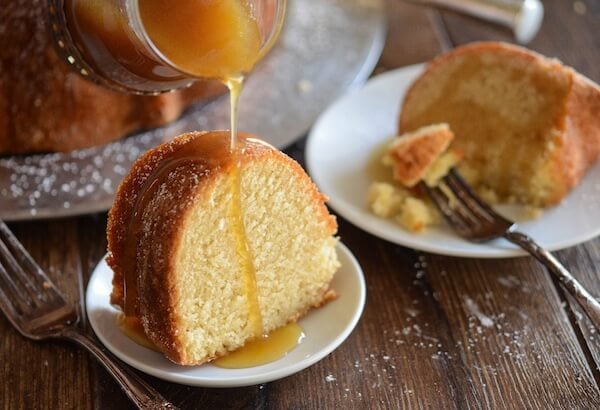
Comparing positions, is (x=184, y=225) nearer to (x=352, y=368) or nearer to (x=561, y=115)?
(x=352, y=368)

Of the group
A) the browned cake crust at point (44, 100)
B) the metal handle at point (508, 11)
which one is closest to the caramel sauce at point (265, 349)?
the browned cake crust at point (44, 100)

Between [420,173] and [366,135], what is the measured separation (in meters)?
0.28

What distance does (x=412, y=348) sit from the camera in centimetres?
146

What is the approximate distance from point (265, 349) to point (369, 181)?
60 cm

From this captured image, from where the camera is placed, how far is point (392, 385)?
138cm

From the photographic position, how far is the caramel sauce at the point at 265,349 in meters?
1.34

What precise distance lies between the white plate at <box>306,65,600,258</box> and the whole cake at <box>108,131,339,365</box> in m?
0.31

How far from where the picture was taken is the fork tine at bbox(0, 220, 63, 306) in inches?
58.5

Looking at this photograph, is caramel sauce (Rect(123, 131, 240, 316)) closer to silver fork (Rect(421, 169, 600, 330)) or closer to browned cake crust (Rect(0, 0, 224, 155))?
Result: silver fork (Rect(421, 169, 600, 330))

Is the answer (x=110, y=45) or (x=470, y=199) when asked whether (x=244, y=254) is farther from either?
(x=470, y=199)

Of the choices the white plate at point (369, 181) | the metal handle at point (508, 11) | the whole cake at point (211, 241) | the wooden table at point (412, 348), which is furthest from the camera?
the metal handle at point (508, 11)

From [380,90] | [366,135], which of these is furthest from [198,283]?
[380,90]

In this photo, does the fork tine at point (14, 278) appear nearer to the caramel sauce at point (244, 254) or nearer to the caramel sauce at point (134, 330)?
the caramel sauce at point (134, 330)

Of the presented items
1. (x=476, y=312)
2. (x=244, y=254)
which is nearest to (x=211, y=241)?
(x=244, y=254)
